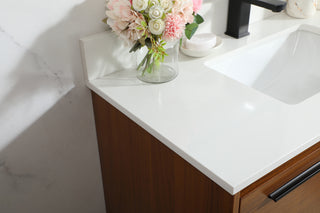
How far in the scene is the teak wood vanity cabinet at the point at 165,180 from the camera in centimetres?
89

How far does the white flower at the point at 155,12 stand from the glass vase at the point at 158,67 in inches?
5.9

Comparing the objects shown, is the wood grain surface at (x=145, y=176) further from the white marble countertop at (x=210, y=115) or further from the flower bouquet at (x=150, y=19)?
the flower bouquet at (x=150, y=19)

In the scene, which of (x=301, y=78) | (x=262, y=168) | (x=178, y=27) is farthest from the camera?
(x=301, y=78)

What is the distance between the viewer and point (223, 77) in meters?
1.15

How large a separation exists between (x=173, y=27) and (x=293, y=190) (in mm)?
486

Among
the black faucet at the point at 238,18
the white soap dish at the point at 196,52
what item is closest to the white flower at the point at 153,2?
the white soap dish at the point at 196,52

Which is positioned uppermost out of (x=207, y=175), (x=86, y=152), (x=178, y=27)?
(x=178, y=27)

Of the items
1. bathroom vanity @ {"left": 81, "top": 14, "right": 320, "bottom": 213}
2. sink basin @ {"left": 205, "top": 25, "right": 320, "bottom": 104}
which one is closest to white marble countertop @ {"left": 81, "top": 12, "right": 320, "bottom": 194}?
bathroom vanity @ {"left": 81, "top": 14, "right": 320, "bottom": 213}

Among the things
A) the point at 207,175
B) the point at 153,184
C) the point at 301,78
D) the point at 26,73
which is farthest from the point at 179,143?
the point at 301,78

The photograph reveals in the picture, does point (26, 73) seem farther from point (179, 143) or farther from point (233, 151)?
point (233, 151)

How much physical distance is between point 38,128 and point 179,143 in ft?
1.49

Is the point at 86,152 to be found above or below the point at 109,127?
below

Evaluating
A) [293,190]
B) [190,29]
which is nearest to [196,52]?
[190,29]

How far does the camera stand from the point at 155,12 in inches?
38.2
